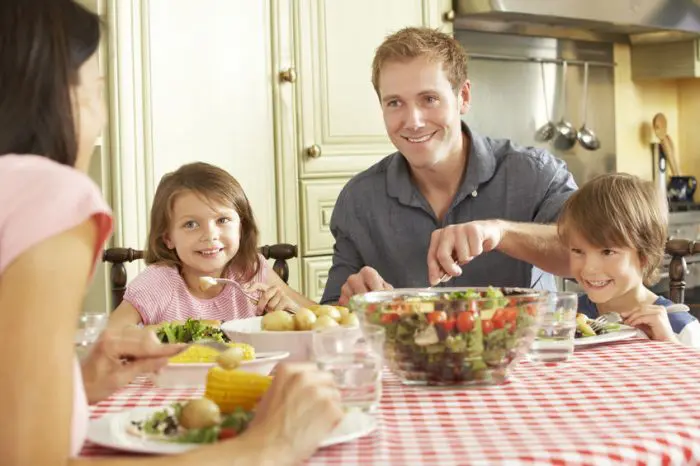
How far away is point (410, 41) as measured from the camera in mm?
2527

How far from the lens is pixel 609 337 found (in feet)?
5.24

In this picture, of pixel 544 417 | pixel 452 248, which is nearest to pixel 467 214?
pixel 452 248

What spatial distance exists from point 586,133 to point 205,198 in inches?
107

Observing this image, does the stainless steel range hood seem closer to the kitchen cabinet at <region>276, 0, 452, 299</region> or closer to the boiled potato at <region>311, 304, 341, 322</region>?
the kitchen cabinet at <region>276, 0, 452, 299</region>

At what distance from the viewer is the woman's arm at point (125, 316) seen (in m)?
2.28

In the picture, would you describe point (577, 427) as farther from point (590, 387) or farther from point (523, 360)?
point (523, 360)

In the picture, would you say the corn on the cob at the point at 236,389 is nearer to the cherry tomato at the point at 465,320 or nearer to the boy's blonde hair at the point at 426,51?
the cherry tomato at the point at 465,320

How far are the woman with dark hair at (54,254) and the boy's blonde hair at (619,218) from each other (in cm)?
132

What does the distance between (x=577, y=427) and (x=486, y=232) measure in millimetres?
884

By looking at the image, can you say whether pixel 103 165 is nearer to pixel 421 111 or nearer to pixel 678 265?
pixel 421 111

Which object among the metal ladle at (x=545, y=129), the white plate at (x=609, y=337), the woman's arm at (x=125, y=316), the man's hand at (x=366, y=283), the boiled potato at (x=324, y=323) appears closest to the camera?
the boiled potato at (x=324, y=323)

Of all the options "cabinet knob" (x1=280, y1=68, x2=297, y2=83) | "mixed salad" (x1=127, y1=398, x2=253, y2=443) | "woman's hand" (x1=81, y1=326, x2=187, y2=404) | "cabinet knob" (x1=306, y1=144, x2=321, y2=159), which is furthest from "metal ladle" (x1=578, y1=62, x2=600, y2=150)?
"mixed salad" (x1=127, y1=398, x2=253, y2=443)

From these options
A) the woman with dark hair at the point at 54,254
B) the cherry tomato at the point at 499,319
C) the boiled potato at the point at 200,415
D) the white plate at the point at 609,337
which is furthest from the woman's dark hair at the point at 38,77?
the white plate at the point at 609,337

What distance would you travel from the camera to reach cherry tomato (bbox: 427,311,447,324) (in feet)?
4.06
